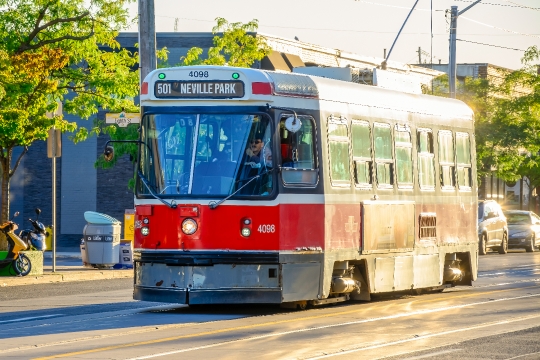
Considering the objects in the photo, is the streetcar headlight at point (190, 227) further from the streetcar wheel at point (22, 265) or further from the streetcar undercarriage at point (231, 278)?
the streetcar wheel at point (22, 265)

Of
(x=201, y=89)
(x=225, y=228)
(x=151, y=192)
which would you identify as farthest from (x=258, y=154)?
(x=151, y=192)

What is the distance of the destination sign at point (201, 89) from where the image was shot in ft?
51.9

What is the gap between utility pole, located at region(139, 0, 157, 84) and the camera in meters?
23.8

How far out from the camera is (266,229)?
15.5 m

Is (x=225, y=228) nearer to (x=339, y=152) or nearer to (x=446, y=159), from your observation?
(x=339, y=152)

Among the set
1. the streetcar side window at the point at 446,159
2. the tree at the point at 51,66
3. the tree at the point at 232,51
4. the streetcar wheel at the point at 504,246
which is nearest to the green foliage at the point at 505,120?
the streetcar wheel at the point at 504,246

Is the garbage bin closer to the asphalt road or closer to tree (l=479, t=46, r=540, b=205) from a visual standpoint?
the asphalt road

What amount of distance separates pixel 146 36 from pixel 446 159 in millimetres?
7120

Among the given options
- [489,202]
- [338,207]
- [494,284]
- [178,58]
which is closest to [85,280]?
[494,284]

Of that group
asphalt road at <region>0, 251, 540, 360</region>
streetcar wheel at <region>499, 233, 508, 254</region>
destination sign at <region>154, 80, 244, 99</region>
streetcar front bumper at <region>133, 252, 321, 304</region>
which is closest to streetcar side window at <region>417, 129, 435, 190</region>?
asphalt road at <region>0, 251, 540, 360</region>

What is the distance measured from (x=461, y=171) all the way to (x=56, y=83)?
33.3 feet

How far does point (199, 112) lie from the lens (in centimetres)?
1579

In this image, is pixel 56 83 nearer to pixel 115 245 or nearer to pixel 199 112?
pixel 115 245

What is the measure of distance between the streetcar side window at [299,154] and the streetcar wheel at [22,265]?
11034 mm
